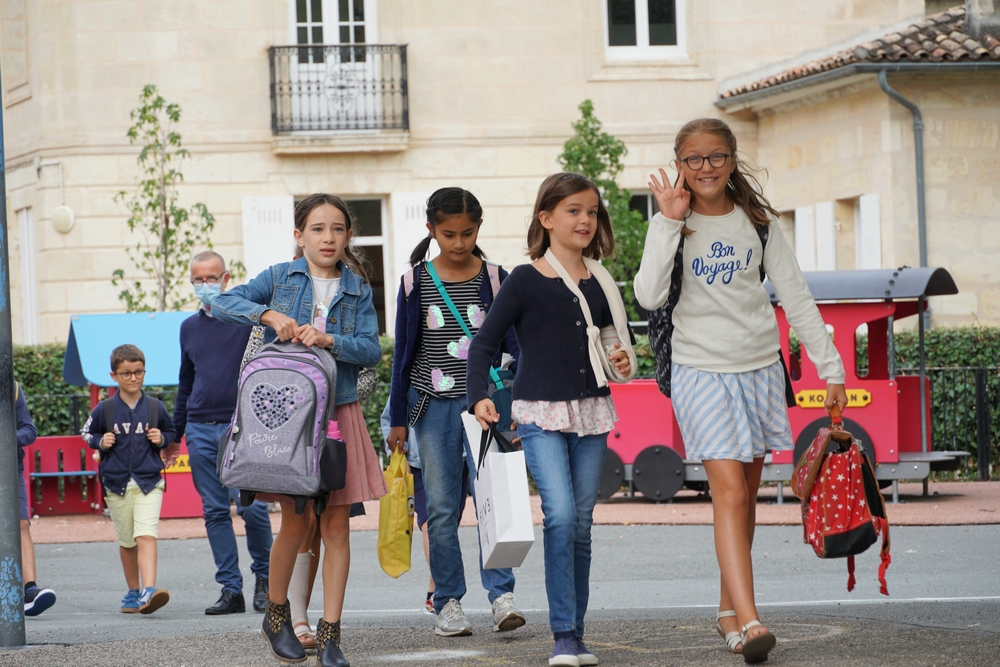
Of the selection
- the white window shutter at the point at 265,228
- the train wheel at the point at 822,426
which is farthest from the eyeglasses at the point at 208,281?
the white window shutter at the point at 265,228

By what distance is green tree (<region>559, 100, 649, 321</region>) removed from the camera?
18.9 meters

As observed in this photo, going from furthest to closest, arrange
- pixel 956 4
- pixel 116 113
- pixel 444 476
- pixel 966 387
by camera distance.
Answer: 1. pixel 956 4
2. pixel 116 113
3. pixel 966 387
4. pixel 444 476

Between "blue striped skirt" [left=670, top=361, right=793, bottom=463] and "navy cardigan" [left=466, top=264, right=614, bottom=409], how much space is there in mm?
329

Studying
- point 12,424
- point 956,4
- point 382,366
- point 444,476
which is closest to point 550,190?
point 444,476

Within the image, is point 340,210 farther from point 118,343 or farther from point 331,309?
point 118,343

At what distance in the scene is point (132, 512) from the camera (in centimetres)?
811

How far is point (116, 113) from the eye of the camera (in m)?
21.0

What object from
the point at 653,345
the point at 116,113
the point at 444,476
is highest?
the point at 116,113

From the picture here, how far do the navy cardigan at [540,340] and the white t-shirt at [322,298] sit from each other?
0.63 m

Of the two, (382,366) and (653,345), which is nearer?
(653,345)

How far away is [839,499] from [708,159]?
143cm

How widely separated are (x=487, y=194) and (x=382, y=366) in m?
6.24

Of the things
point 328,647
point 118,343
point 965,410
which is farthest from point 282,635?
point 965,410

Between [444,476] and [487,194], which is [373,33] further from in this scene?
[444,476]
